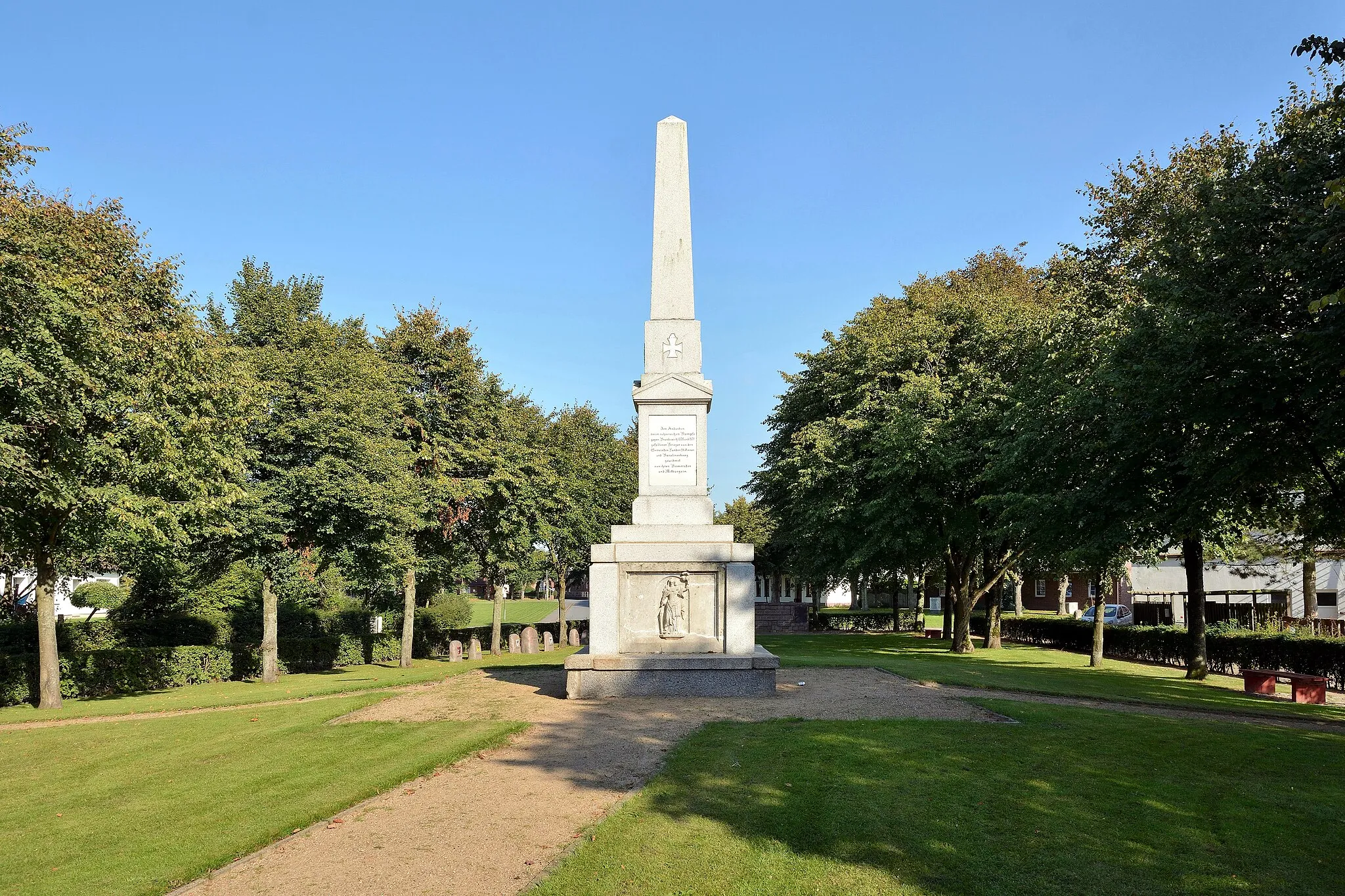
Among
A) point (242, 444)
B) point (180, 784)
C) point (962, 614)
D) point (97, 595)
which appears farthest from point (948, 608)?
point (97, 595)

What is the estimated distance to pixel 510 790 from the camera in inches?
354

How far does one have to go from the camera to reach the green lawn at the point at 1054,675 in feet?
54.1

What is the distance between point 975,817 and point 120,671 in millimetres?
22774

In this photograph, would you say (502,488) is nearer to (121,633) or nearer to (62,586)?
(121,633)

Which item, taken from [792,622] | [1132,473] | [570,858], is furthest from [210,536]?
[792,622]

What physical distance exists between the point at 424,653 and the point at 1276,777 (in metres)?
34.1

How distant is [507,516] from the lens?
107 feet

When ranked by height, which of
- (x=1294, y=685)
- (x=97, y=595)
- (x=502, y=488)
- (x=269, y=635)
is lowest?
(x=97, y=595)

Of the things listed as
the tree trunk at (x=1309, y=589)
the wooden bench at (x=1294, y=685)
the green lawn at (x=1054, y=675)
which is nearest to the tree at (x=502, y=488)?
the green lawn at (x=1054, y=675)

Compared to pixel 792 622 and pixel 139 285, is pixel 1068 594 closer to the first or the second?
pixel 792 622

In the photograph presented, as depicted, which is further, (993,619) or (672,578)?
(993,619)

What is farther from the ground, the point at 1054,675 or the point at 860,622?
the point at 1054,675

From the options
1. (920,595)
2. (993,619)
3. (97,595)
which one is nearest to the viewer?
(993,619)

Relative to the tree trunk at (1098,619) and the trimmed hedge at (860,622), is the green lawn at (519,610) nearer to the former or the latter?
the trimmed hedge at (860,622)
